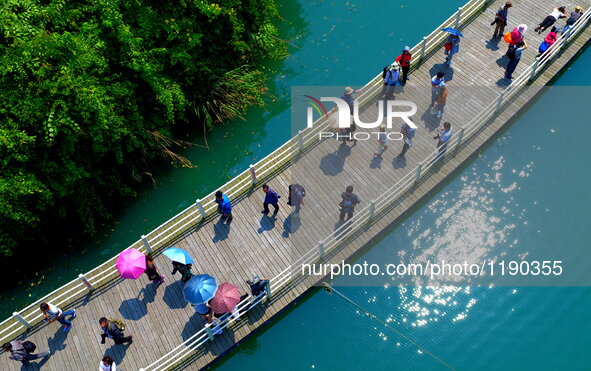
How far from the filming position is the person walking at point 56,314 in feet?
54.4

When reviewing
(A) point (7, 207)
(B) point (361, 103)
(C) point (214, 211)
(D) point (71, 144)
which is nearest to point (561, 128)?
(B) point (361, 103)

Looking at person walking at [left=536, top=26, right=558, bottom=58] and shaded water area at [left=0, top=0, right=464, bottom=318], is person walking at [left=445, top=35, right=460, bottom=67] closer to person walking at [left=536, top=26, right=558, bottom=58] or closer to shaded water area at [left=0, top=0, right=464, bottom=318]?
person walking at [left=536, top=26, right=558, bottom=58]

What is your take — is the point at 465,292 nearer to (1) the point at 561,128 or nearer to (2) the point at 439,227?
(2) the point at 439,227

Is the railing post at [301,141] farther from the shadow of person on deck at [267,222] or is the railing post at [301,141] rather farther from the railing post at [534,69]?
the railing post at [534,69]

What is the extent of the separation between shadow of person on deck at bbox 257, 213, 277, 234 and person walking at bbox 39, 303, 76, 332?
24.9 feet

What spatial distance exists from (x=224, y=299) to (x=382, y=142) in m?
9.24

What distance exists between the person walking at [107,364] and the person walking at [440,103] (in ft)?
53.5

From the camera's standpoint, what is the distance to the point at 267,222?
1970 cm

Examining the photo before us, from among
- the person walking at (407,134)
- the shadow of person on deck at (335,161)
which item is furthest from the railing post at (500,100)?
the shadow of person on deck at (335,161)

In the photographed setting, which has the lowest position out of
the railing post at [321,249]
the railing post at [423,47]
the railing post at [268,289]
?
the railing post at [268,289]

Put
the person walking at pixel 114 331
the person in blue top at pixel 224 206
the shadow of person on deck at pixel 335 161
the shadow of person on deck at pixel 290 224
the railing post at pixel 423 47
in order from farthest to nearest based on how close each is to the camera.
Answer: the railing post at pixel 423 47 → the shadow of person on deck at pixel 335 161 → the shadow of person on deck at pixel 290 224 → the person in blue top at pixel 224 206 → the person walking at pixel 114 331

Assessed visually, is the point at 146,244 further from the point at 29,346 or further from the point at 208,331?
the point at 29,346

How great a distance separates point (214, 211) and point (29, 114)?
25.4 ft

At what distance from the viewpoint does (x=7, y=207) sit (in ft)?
57.8
